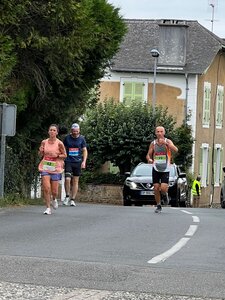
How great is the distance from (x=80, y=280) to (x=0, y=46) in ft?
37.7

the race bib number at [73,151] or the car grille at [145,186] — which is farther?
the car grille at [145,186]

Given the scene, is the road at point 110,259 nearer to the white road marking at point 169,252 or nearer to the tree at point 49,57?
the white road marking at point 169,252

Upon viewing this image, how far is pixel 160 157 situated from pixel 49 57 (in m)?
4.85

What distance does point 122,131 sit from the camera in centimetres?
4547

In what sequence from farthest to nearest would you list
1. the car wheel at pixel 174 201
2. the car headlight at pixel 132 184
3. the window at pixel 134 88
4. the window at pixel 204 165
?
the window at pixel 204 165 < the window at pixel 134 88 < the car wheel at pixel 174 201 < the car headlight at pixel 132 184

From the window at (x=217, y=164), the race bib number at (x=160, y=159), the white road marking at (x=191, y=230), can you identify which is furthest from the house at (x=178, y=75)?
the white road marking at (x=191, y=230)

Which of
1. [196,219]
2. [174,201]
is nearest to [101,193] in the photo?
[174,201]

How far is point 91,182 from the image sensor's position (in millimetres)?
47344

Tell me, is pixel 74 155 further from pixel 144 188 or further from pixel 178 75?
pixel 178 75

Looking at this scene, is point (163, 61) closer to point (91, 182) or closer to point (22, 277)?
point (91, 182)

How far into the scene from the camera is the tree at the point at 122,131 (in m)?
45.4

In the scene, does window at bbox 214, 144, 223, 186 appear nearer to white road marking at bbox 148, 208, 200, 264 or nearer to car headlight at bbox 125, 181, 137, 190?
car headlight at bbox 125, 181, 137, 190

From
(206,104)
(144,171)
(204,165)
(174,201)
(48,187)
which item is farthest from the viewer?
(204,165)

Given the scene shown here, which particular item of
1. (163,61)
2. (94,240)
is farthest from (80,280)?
(163,61)
